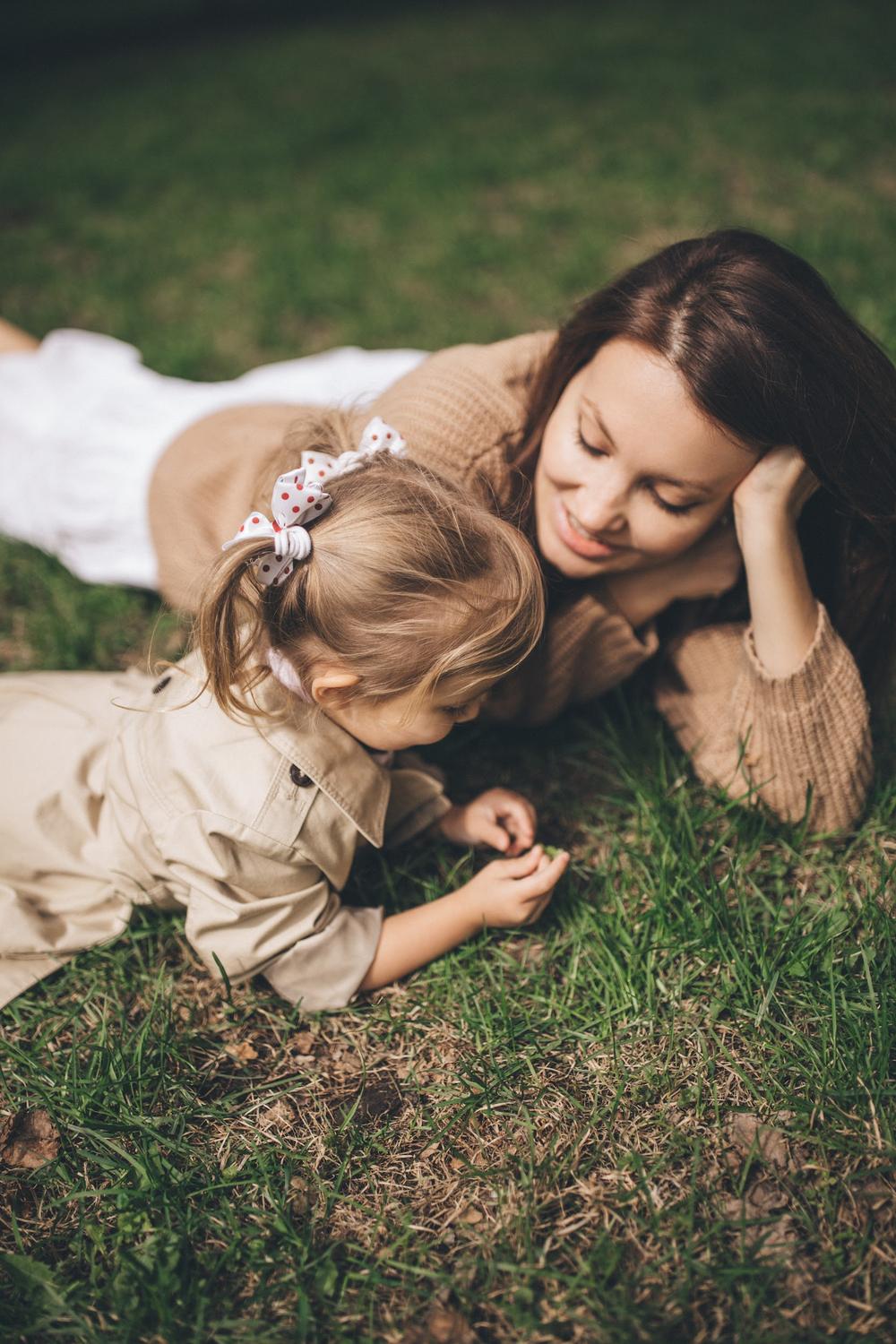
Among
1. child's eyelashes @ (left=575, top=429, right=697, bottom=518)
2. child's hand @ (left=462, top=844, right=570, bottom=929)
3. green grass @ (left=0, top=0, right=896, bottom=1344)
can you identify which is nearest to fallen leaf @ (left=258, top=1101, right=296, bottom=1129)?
green grass @ (left=0, top=0, right=896, bottom=1344)

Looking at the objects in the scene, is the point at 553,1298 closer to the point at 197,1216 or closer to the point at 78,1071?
the point at 197,1216

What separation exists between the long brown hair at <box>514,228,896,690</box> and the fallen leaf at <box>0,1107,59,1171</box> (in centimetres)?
194

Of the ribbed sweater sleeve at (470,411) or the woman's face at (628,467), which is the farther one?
the ribbed sweater sleeve at (470,411)

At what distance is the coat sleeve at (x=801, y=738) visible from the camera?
87.0 inches

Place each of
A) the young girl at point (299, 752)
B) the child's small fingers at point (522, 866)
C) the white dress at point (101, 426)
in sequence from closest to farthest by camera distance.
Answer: the young girl at point (299, 752)
the child's small fingers at point (522, 866)
the white dress at point (101, 426)

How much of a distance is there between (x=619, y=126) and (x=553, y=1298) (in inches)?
236

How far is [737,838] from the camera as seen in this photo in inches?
90.9

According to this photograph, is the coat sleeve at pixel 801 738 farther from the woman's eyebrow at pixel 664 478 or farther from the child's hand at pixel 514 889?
the child's hand at pixel 514 889

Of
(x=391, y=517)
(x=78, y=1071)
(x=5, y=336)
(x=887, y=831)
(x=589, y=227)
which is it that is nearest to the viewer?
(x=391, y=517)

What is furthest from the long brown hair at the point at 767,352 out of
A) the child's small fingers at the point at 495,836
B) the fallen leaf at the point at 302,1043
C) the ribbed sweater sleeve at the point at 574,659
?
the fallen leaf at the point at 302,1043

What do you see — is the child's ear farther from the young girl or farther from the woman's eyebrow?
the woman's eyebrow

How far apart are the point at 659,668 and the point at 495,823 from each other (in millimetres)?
686

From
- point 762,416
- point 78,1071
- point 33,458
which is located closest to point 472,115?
Answer: point 33,458

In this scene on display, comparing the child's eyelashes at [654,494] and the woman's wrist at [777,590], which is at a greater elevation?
the child's eyelashes at [654,494]
